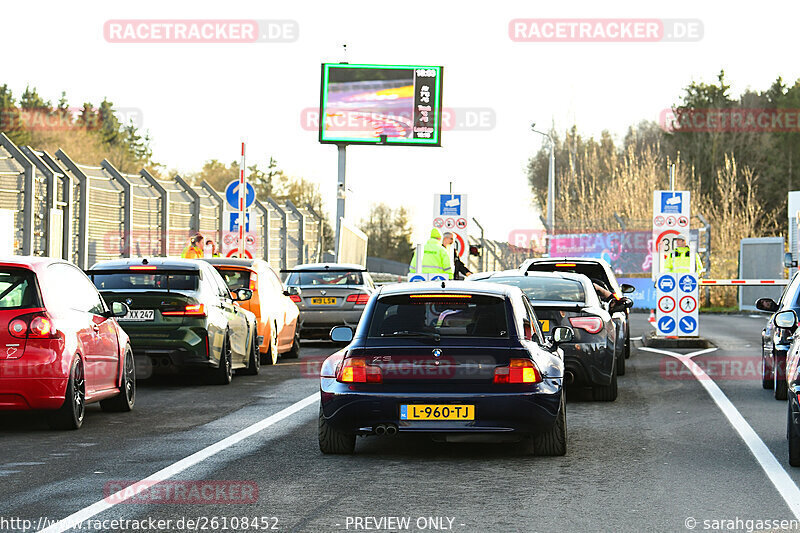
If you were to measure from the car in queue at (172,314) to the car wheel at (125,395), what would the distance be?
2.12m

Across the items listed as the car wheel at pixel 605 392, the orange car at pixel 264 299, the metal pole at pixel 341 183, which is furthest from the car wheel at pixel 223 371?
the metal pole at pixel 341 183

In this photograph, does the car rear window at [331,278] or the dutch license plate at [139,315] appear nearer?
the dutch license plate at [139,315]

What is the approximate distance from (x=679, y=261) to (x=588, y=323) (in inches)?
420

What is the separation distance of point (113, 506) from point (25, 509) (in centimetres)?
48

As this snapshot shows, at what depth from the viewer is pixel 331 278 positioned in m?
23.9

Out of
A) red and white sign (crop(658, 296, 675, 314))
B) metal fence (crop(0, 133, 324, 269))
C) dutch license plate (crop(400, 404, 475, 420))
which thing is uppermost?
metal fence (crop(0, 133, 324, 269))

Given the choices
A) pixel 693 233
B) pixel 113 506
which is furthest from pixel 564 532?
pixel 693 233

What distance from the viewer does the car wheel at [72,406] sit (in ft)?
36.6

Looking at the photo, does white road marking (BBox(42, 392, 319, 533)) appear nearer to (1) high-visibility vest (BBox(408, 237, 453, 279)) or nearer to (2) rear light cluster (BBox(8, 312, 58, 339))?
(2) rear light cluster (BBox(8, 312, 58, 339))

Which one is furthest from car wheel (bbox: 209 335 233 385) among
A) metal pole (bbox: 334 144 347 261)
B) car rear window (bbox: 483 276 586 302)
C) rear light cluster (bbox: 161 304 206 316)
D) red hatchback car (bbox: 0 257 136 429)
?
metal pole (bbox: 334 144 347 261)

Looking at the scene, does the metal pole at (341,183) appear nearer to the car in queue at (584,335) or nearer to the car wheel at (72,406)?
the car in queue at (584,335)

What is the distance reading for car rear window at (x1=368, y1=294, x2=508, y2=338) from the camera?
9.77m

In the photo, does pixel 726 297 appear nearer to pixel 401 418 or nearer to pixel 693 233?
pixel 693 233

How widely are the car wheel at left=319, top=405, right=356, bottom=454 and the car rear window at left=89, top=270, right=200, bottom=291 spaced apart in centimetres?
631
